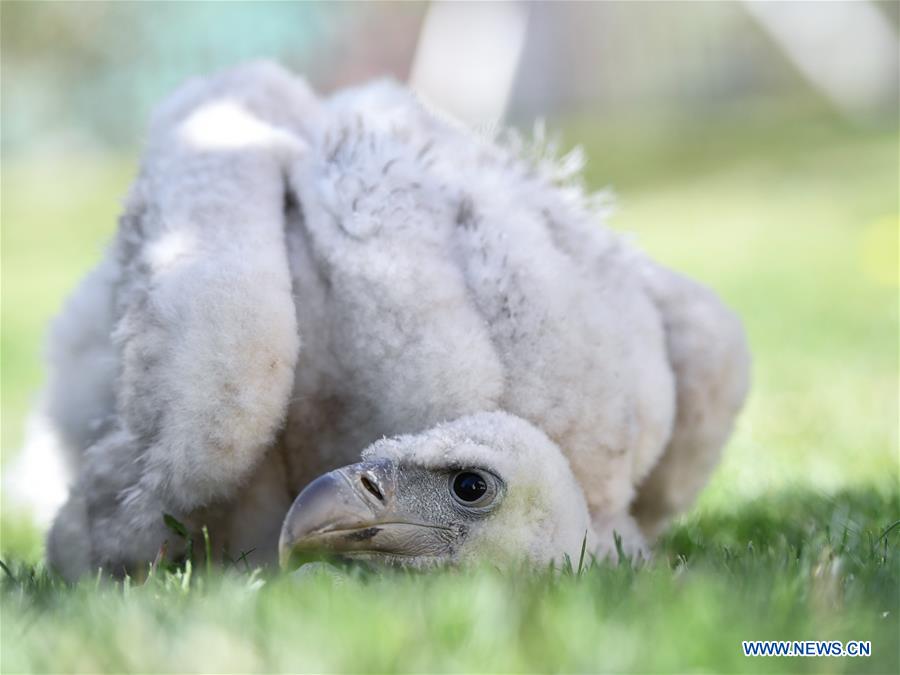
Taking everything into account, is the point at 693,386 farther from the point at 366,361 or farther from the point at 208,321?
the point at 208,321

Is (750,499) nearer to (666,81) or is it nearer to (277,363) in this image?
(277,363)

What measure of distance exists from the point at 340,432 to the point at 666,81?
90.3 feet

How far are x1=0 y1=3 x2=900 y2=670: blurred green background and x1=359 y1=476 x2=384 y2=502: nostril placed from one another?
1.34ft

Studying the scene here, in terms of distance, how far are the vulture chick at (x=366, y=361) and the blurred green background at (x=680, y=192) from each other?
15.9 inches

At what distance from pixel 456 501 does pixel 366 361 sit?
0.47 m

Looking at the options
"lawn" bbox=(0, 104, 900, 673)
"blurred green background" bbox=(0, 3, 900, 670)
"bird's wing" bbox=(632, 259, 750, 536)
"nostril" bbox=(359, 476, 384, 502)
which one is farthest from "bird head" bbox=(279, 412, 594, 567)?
"bird's wing" bbox=(632, 259, 750, 536)

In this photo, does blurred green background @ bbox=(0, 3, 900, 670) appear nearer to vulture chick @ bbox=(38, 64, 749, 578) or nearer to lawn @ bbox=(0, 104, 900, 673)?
lawn @ bbox=(0, 104, 900, 673)

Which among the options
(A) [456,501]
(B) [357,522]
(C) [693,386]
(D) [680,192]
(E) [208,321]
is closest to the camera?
(B) [357,522]

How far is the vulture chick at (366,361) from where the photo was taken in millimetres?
2740

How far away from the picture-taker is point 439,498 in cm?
273

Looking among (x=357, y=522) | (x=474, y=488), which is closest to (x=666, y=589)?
→ (x=474, y=488)

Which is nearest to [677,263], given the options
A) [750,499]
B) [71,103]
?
[750,499]

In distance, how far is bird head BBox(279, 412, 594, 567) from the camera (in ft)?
8.77

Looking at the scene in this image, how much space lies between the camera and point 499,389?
294 cm
